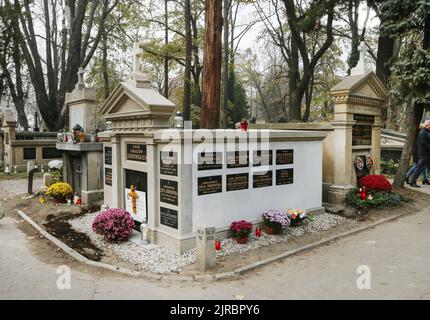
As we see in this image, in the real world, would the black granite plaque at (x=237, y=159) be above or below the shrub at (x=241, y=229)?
above

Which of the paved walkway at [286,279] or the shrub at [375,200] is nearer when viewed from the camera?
the paved walkway at [286,279]

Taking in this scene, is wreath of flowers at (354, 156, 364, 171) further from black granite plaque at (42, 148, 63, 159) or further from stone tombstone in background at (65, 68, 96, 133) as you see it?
black granite plaque at (42, 148, 63, 159)

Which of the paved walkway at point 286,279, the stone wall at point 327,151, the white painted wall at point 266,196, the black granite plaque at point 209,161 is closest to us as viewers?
the paved walkway at point 286,279

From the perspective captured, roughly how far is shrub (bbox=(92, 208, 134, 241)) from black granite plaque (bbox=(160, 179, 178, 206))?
40.1 inches

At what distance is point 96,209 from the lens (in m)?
10.5

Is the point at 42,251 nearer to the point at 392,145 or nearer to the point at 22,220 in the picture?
the point at 22,220

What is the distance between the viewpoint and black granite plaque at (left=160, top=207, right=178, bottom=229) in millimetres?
7012

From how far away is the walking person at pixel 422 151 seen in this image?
1236 centimetres

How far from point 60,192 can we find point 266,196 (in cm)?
648

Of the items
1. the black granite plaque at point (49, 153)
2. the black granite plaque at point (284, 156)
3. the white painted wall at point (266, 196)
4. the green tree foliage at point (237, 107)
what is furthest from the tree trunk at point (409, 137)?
the green tree foliage at point (237, 107)

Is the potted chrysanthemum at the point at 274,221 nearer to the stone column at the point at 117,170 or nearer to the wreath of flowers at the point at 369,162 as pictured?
the stone column at the point at 117,170

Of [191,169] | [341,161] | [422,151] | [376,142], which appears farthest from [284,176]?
[422,151]

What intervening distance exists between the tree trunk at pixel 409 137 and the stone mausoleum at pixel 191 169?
12.9 ft

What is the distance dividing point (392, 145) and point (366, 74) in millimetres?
8501
